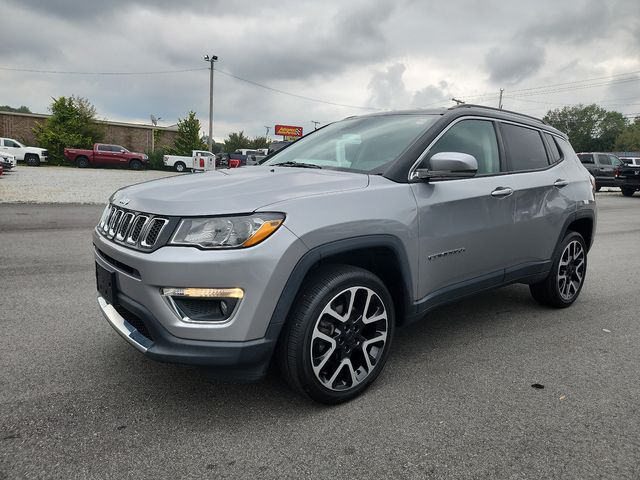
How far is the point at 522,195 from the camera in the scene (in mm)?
3822

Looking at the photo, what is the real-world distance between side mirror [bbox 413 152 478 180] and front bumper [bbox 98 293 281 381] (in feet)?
4.40

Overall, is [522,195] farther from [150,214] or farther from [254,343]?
[150,214]

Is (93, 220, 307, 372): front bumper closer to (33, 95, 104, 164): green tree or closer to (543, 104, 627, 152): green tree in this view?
(33, 95, 104, 164): green tree

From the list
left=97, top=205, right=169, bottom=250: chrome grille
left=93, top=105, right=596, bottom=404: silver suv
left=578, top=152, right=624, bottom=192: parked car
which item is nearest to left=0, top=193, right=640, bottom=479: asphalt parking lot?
left=93, top=105, right=596, bottom=404: silver suv

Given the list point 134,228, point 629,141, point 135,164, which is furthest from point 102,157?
point 629,141

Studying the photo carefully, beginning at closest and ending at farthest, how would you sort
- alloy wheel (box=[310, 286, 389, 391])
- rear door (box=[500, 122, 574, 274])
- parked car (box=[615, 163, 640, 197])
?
alloy wheel (box=[310, 286, 389, 391])
rear door (box=[500, 122, 574, 274])
parked car (box=[615, 163, 640, 197])

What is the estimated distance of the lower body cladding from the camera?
2.28m

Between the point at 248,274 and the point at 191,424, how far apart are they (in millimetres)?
890

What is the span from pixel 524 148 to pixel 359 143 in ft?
5.08

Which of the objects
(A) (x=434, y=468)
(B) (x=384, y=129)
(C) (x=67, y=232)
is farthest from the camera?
(C) (x=67, y=232)

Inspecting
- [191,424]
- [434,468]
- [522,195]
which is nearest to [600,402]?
[434,468]

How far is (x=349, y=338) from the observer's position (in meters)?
2.72

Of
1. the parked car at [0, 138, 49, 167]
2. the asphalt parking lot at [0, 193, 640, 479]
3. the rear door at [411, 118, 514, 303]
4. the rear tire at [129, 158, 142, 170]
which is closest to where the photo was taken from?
the asphalt parking lot at [0, 193, 640, 479]

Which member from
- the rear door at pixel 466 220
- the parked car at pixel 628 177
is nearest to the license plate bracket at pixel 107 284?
the rear door at pixel 466 220
